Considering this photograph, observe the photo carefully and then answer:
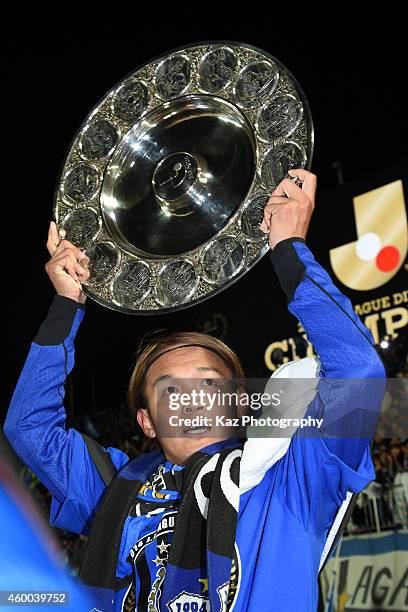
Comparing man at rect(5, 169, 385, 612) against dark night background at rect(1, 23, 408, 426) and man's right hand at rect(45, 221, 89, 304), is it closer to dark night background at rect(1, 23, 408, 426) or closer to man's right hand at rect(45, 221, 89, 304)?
man's right hand at rect(45, 221, 89, 304)

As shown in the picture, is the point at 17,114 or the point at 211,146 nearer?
the point at 211,146

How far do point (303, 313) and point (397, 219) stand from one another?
277cm

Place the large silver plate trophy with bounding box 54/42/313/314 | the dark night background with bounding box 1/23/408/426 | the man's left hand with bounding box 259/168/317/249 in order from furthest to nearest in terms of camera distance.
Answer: the dark night background with bounding box 1/23/408/426
the large silver plate trophy with bounding box 54/42/313/314
the man's left hand with bounding box 259/168/317/249

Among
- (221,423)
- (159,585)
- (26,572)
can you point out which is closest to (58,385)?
(221,423)

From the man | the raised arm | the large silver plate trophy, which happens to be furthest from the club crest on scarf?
the large silver plate trophy

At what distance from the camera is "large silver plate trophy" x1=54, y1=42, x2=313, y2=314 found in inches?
67.2

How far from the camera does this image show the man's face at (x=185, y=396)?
1.59 m

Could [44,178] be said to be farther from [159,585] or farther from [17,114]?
[159,585]

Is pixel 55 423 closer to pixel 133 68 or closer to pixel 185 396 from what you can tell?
pixel 185 396

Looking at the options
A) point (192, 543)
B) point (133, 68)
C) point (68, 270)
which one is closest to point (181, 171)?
point (68, 270)

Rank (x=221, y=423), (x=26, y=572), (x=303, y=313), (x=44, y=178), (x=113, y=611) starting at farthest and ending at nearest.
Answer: (x=44, y=178)
(x=26, y=572)
(x=221, y=423)
(x=113, y=611)
(x=303, y=313)

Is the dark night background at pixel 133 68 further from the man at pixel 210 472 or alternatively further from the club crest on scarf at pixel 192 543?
the club crest on scarf at pixel 192 543

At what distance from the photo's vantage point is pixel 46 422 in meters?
1.63

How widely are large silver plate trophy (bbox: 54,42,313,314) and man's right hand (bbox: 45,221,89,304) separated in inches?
1.4
